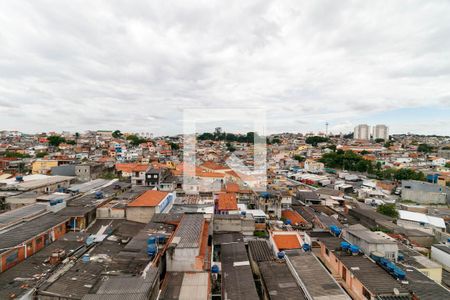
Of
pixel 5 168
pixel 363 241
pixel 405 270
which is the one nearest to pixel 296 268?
pixel 363 241

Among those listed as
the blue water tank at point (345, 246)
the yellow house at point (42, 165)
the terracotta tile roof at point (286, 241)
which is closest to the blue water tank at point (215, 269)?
the terracotta tile roof at point (286, 241)

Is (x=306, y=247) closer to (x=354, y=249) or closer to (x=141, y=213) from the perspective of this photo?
(x=354, y=249)

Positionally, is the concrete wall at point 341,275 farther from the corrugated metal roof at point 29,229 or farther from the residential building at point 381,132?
the residential building at point 381,132

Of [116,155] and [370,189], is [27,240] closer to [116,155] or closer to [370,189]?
[370,189]

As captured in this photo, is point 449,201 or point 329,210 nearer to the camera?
point 329,210

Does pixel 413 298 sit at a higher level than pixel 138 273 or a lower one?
lower

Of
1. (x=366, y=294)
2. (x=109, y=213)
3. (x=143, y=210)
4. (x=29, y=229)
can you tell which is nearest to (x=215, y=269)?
(x=366, y=294)

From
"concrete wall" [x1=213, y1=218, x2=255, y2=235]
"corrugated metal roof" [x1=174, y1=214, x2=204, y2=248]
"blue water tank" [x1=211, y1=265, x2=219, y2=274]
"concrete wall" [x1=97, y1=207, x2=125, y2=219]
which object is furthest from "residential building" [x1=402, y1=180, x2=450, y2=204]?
"concrete wall" [x1=97, y1=207, x2=125, y2=219]
